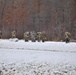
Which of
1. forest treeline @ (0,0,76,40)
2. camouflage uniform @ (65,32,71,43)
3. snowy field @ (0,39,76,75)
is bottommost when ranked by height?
snowy field @ (0,39,76,75)

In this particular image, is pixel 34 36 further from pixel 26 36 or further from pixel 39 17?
pixel 39 17

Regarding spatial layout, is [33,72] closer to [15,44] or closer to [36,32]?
[15,44]

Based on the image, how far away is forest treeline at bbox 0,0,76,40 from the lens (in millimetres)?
15586

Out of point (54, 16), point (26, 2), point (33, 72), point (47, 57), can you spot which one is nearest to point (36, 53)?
point (47, 57)

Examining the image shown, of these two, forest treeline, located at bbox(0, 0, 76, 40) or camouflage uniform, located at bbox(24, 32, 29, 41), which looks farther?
camouflage uniform, located at bbox(24, 32, 29, 41)

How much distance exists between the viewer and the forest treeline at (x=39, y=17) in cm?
1559

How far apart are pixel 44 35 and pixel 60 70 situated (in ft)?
24.2

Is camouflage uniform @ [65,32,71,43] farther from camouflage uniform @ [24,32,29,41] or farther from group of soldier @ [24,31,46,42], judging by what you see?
camouflage uniform @ [24,32,29,41]

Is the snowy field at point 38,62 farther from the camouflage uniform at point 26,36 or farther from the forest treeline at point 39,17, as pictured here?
the camouflage uniform at point 26,36

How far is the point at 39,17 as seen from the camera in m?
16.3

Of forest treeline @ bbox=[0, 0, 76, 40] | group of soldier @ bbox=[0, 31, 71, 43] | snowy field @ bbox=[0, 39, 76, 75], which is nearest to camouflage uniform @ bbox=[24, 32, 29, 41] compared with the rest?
group of soldier @ bbox=[0, 31, 71, 43]

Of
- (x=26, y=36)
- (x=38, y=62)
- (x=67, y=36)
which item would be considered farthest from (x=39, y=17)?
(x=38, y=62)

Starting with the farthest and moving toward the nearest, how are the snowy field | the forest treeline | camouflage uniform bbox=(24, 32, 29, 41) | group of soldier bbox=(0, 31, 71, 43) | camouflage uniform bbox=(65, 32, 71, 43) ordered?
camouflage uniform bbox=(24, 32, 29, 41) → the forest treeline → group of soldier bbox=(0, 31, 71, 43) → camouflage uniform bbox=(65, 32, 71, 43) → the snowy field

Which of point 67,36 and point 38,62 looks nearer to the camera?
point 38,62
